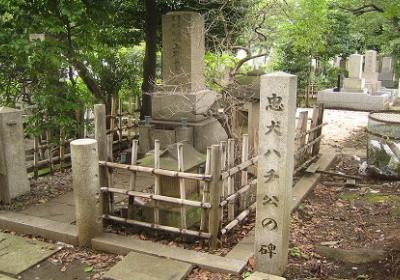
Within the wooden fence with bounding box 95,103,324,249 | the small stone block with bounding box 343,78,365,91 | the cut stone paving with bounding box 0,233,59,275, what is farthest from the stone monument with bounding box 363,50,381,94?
the cut stone paving with bounding box 0,233,59,275

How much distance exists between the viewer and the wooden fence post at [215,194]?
488cm

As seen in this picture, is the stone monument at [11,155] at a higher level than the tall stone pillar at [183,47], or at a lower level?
lower

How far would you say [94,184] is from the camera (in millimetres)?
5289

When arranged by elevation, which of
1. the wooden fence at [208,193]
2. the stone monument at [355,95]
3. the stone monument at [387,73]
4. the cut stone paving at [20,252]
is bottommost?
the cut stone paving at [20,252]

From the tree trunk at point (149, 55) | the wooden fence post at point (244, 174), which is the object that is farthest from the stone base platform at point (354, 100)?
the wooden fence post at point (244, 174)

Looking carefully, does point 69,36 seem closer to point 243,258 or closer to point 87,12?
point 87,12

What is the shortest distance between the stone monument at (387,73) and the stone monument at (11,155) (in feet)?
75.1

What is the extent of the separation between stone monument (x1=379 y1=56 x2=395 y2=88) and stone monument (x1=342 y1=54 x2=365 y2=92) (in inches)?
243

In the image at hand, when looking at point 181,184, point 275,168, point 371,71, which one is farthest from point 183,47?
point 371,71

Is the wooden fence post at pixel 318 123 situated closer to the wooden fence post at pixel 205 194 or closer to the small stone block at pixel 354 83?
the wooden fence post at pixel 205 194

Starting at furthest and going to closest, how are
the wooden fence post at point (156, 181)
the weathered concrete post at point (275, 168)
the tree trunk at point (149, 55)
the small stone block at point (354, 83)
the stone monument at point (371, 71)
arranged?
the stone monument at point (371, 71)
the small stone block at point (354, 83)
the tree trunk at point (149, 55)
the wooden fence post at point (156, 181)
the weathered concrete post at point (275, 168)

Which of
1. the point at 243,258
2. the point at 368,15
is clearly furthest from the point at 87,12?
the point at 368,15

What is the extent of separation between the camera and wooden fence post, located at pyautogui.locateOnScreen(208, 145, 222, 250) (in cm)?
488

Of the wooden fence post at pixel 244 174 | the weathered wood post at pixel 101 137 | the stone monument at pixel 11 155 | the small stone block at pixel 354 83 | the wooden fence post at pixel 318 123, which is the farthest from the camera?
the small stone block at pixel 354 83
